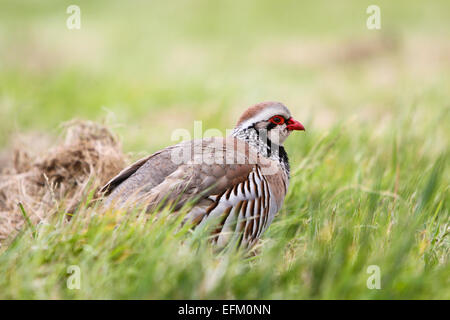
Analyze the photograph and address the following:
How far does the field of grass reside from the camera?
304cm

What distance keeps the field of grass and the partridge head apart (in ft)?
0.80

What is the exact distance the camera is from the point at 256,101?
34.7 ft

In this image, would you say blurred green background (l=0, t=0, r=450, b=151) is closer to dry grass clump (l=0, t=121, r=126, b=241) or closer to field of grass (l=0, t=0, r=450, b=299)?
field of grass (l=0, t=0, r=450, b=299)

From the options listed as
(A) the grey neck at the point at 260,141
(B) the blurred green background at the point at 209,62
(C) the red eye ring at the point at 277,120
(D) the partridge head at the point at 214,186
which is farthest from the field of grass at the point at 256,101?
(C) the red eye ring at the point at 277,120

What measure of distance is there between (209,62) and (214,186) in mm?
13032

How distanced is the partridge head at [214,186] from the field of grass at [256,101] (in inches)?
9.6

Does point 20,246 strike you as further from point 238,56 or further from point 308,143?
point 238,56

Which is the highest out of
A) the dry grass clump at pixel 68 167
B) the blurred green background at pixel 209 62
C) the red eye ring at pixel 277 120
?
the blurred green background at pixel 209 62

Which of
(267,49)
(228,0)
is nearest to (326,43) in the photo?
(267,49)

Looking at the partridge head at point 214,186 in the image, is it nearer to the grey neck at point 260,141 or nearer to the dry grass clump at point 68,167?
the grey neck at point 260,141

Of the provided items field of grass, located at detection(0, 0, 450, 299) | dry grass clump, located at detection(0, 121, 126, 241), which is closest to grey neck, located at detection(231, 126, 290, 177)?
field of grass, located at detection(0, 0, 450, 299)

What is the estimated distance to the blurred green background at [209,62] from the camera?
1010cm

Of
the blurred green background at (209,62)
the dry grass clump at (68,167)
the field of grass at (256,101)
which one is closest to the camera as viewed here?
the field of grass at (256,101)

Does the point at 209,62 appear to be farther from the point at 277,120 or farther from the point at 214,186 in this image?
the point at 214,186
